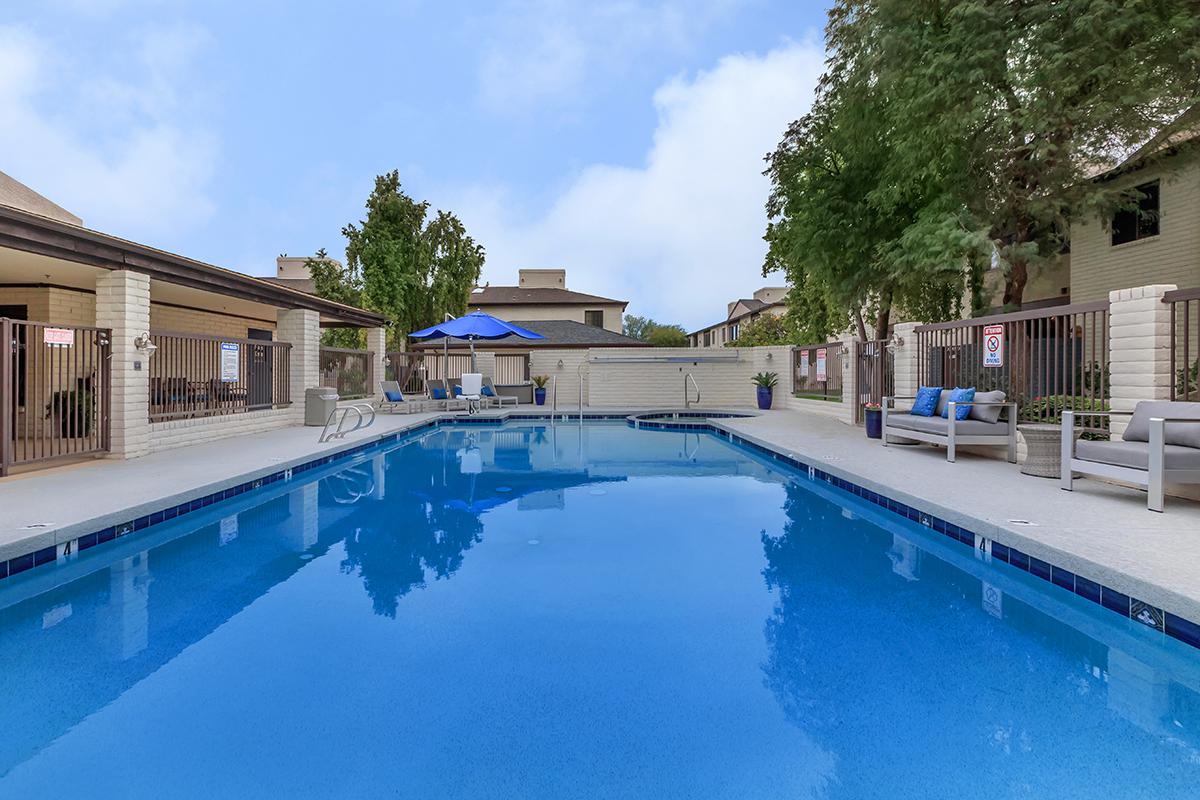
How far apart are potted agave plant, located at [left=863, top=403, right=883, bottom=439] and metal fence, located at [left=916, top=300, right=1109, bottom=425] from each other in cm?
86

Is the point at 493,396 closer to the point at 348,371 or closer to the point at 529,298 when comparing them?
the point at 348,371

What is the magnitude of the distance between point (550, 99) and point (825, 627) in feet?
62.5

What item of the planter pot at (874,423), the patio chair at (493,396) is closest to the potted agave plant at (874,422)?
the planter pot at (874,423)

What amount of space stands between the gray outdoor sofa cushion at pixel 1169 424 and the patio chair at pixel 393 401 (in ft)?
44.6

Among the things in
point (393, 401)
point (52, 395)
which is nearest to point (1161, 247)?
point (393, 401)

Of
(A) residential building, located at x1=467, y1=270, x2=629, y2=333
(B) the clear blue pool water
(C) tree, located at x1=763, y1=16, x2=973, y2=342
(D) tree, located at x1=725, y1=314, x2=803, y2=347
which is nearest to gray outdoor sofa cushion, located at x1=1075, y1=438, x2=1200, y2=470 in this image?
(B) the clear blue pool water

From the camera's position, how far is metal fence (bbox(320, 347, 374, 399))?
575 inches

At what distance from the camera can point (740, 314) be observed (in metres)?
51.8

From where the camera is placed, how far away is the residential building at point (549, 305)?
106ft

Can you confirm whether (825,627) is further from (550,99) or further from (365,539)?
(550,99)

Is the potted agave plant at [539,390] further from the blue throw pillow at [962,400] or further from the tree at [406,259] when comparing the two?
the blue throw pillow at [962,400]

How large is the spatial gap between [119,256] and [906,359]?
11.4m

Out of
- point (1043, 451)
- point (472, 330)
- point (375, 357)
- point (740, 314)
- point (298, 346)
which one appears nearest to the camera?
point (1043, 451)

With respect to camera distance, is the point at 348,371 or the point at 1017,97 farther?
the point at 348,371
